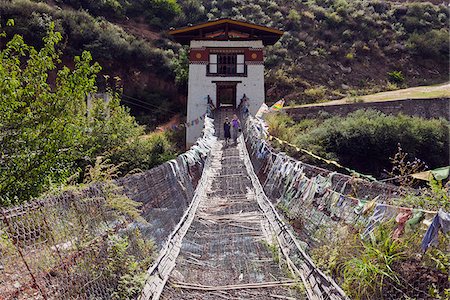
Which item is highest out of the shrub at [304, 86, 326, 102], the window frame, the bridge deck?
the window frame

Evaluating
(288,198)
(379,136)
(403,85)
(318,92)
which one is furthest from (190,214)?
(403,85)

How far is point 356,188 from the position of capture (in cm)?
727

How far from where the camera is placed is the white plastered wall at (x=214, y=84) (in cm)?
2638

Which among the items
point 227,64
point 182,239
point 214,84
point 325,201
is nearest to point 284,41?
point 227,64

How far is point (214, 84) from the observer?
26625 mm

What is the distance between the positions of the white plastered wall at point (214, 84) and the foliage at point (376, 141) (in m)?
6.13

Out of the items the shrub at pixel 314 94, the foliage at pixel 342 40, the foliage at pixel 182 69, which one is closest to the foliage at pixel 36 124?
the foliage at pixel 182 69

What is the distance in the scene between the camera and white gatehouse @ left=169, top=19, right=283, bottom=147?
1034 inches

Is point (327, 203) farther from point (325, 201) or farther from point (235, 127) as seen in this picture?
point (235, 127)

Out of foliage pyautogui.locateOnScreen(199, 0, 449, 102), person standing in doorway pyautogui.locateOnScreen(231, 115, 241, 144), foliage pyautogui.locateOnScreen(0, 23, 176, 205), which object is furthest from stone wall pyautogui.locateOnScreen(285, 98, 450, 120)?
foliage pyautogui.locateOnScreen(0, 23, 176, 205)

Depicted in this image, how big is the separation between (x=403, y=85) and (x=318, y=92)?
8933mm

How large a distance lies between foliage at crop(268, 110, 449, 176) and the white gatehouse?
21.3 feet

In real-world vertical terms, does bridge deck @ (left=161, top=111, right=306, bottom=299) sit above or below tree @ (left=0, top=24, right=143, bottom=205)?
below

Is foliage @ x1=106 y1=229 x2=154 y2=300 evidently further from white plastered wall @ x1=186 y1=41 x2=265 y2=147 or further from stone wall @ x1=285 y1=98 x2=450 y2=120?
white plastered wall @ x1=186 y1=41 x2=265 y2=147
